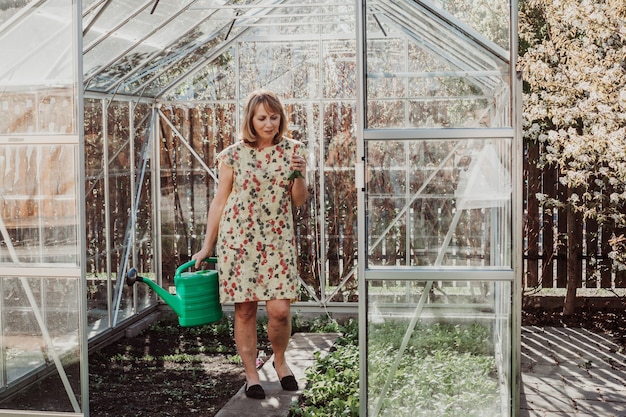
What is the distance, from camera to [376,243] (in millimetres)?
3510

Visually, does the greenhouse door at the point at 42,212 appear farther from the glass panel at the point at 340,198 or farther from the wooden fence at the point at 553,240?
the wooden fence at the point at 553,240

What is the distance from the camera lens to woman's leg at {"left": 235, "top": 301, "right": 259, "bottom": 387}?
14.0 feet

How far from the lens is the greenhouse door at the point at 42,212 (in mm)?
3623

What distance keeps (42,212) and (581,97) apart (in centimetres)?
423

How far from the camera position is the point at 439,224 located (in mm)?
3508

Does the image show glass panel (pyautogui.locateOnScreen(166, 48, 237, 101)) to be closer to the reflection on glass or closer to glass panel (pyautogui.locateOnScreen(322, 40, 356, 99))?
glass panel (pyautogui.locateOnScreen(322, 40, 356, 99))

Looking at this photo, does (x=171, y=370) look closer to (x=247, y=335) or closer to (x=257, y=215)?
(x=247, y=335)

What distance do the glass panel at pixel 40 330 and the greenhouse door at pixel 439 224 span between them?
1.26m

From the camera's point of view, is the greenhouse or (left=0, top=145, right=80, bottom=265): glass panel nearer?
the greenhouse

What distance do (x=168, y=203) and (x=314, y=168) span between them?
1.31 metres

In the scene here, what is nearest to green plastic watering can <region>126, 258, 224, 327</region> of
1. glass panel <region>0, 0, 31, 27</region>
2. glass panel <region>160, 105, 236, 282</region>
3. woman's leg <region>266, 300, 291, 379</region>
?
woman's leg <region>266, 300, 291, 379</region>

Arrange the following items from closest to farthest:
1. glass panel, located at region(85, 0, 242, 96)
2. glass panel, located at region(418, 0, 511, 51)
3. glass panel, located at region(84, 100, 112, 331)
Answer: glass panel, located at region(418, 0, 511, 51)
glass panel, located at region(85, 0, 242, 96)
glass panel, located at region(84, 100, 112, 331)

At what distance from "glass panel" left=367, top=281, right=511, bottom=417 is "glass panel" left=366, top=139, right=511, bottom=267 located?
0.13m

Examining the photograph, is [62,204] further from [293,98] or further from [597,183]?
[597,183]
